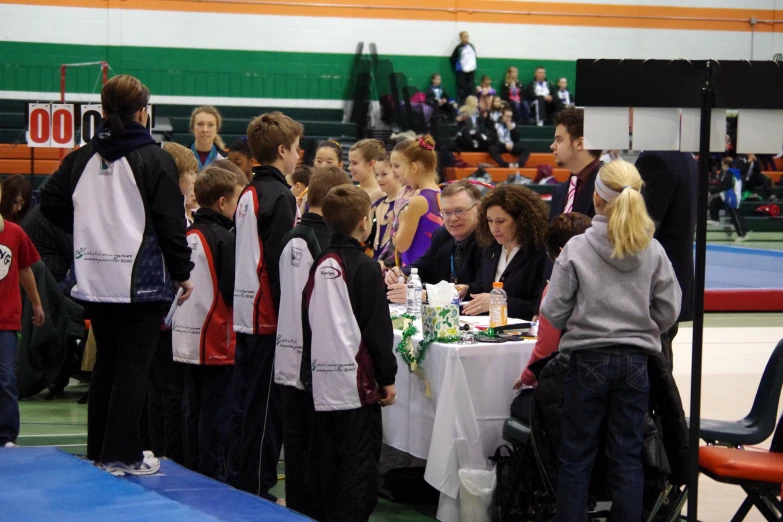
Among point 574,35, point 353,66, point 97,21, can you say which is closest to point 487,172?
point 353,66

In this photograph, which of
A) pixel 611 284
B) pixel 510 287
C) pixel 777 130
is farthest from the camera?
pixel 510 287

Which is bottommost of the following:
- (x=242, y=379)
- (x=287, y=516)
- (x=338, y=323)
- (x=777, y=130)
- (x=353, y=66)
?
(x=287, y=516)

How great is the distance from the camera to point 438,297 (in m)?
4.25

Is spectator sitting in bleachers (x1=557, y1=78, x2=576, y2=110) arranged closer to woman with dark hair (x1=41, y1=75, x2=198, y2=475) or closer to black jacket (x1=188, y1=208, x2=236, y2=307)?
black jacket (x1=188, y1=208, x2=236, y2=307)

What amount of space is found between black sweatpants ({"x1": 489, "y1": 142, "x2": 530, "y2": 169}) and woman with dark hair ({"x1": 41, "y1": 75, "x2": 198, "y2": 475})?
15902 millimetres

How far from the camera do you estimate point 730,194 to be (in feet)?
60.9

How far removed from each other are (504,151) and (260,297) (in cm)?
1576

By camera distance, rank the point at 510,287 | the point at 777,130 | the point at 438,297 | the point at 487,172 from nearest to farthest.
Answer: the point at 777,130 → the point at 438,297 → the point at 510,287 → the point at 487,172

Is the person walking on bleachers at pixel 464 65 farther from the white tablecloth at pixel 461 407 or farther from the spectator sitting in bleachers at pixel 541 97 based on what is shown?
the white tablecloth at pixel 461 407

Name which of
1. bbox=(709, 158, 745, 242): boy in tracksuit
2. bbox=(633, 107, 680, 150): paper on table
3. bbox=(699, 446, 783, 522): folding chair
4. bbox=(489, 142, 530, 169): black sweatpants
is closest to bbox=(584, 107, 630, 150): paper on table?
bbox=(633, 107, 680, 150): paper on table

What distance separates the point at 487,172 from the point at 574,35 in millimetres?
5176

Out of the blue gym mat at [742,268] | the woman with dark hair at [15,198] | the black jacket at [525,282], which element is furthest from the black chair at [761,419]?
the blue gym mat at [742,268]

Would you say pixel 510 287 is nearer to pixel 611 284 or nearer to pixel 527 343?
pixel 527 343

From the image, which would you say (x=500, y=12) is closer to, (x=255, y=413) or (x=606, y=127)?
(x=255, y=413)
